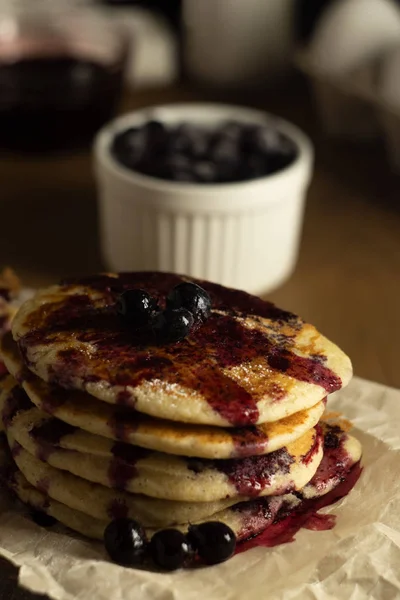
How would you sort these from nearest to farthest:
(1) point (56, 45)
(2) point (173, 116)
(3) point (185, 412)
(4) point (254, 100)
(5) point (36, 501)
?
1. (3) point (185, 412)
2. (5) point (36, 501)
3. (2) point (173, 116)
4. (1) point (56, 45)
5. (4) point (254, 100)

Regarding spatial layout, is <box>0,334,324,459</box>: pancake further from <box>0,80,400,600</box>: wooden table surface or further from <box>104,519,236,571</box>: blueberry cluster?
<box>0,80,400,600</box>: wooden table surface

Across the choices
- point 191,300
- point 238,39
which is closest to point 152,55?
point 238,39

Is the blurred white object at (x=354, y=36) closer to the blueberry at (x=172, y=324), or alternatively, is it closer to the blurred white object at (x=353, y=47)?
the blurred white object at (x=353, y=47)

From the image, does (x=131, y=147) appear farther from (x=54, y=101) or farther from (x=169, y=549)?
(x=169, y=549)

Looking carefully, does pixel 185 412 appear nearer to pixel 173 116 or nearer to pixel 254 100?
pixel 173 116

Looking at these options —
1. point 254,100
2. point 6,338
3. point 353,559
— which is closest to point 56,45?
point 254,100
